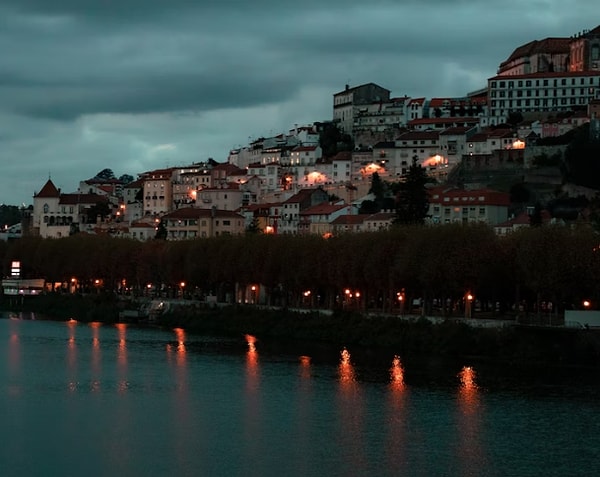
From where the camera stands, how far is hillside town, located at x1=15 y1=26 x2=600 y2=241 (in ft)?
314

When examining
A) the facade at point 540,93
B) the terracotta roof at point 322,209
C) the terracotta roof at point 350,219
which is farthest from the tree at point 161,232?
the facade at point 540,93

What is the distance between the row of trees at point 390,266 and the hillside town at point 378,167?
45.4ft

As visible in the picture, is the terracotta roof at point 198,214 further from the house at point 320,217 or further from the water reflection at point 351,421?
the water reflection at point 351,421

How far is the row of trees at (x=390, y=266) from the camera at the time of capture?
53.4 meters

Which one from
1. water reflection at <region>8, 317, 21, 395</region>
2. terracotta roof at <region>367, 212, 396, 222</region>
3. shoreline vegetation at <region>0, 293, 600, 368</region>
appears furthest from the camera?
terracotta roof at <region>367, 212, 396, 222</region>

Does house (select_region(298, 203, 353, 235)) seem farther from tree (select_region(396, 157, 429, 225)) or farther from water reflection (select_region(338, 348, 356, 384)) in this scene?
water reflection (select_region(338, 348, 356, 384))

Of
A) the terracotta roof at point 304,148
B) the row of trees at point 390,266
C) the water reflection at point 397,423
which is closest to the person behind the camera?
the water reflection at point 397,423

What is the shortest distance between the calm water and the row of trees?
19.0ft

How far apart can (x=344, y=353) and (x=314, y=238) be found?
15614 millimetres

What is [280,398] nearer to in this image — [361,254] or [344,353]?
[344,353]

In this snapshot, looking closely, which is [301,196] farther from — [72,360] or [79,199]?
[72,360]

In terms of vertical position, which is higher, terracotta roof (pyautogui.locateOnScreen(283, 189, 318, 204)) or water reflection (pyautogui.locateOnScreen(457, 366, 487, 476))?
terracotta roof (pyautogui.locateOnScreen(283, 189, 318, 204))

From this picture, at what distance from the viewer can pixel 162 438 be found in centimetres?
3609

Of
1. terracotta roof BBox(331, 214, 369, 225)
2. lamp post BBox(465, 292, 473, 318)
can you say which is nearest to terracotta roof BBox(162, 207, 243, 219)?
terracotta roof BBox(331, 214, 369, 225)
